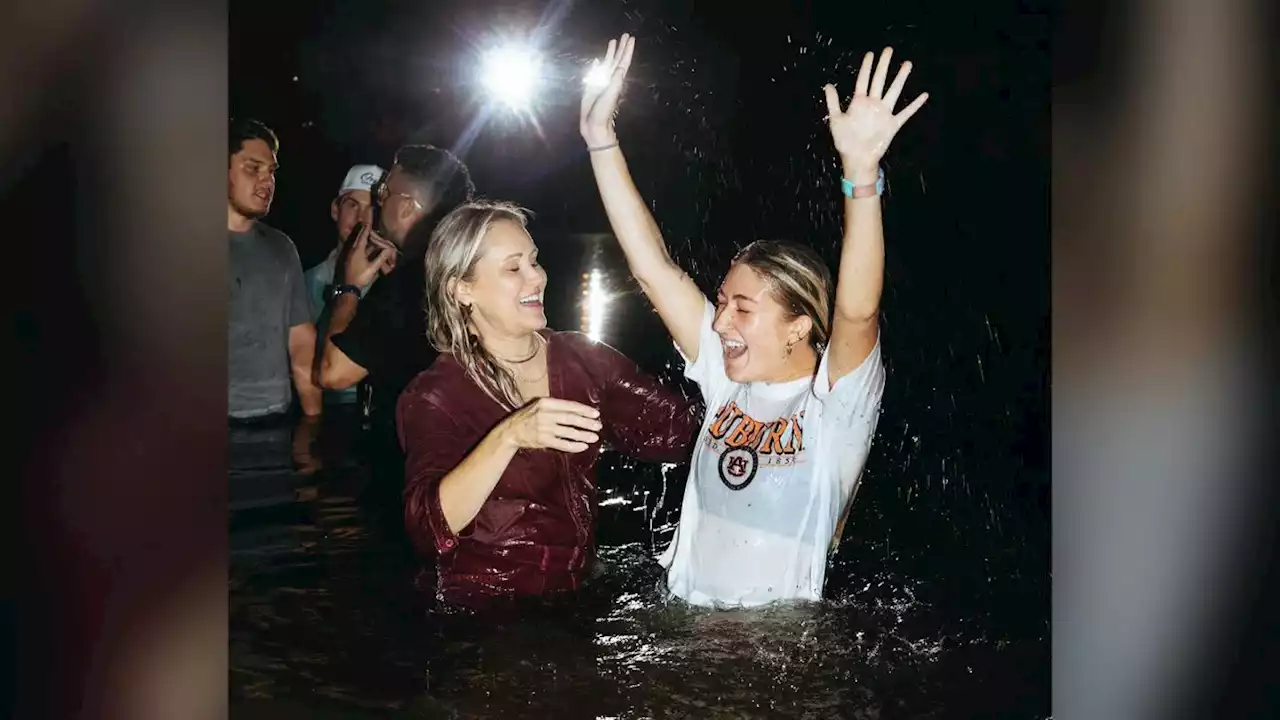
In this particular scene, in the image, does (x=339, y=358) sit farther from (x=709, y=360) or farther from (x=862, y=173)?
(x=862, y=173)

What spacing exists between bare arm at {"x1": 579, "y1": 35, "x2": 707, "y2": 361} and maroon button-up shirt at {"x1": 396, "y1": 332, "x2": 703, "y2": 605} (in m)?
0.18

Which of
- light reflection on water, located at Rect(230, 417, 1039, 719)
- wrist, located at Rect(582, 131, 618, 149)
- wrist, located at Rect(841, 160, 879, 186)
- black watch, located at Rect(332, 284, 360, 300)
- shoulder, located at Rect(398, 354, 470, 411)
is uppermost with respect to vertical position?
wrist, located at Rect(582, 131, 618, 149)

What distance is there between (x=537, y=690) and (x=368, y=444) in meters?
0.79

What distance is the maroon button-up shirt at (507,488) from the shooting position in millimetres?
2955

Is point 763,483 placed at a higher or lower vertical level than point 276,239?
lower

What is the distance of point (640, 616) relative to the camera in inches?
118

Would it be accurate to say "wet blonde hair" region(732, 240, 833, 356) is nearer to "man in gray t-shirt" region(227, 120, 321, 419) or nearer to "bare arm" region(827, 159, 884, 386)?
"bare arm" region(827, 159, 884, 386)

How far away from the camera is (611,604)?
3006 mm

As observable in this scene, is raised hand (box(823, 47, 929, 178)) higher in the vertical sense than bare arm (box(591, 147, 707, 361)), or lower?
higher

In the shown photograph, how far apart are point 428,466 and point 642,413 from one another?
0.59 metres

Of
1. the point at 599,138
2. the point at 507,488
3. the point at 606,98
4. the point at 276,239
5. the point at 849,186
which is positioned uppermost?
the point at 606,98

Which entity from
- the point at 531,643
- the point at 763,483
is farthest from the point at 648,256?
the point at 531,643

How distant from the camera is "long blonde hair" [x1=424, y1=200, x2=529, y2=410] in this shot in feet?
9.76

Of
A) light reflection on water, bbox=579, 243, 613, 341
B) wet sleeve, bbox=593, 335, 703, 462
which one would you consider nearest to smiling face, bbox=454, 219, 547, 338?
light reflection on water, bbox=579, 243, 613, 341
